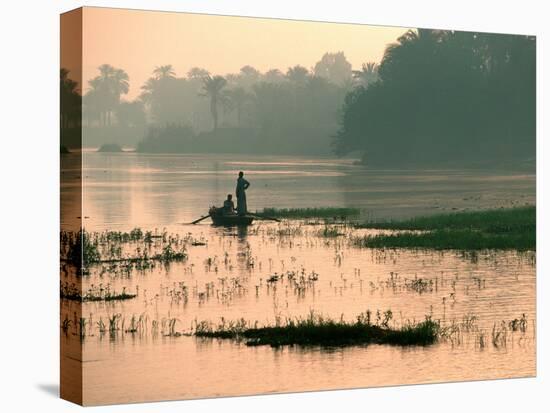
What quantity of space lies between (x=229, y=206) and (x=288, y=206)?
87 centimetres

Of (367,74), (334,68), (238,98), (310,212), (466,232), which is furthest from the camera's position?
(466,232)

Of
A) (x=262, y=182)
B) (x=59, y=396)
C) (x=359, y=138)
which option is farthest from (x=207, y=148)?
(x=59, y=396)

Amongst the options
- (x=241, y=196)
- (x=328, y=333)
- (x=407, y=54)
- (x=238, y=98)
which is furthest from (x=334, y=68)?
(x=328, y=333)

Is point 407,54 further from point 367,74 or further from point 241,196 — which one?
point 241,196

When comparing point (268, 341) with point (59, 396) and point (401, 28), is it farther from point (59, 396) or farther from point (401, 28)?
point (401, 28)

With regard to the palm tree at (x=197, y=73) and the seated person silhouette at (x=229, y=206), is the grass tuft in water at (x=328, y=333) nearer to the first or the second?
the seated person silhouette at (x=229, y=206)

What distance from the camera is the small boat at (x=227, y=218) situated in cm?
1991

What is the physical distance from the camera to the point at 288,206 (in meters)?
20.4

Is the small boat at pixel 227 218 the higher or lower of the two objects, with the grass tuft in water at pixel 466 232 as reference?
higher

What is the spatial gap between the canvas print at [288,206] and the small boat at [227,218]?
0.02 m

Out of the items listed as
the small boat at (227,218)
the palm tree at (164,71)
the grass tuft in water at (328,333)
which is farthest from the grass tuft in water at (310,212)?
the palm tree at (164,71)

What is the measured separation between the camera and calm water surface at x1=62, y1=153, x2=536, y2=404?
1895cm

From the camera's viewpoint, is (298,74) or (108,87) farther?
(298,74)

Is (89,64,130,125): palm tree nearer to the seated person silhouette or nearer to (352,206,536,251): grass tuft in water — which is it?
the seated person silhouette
